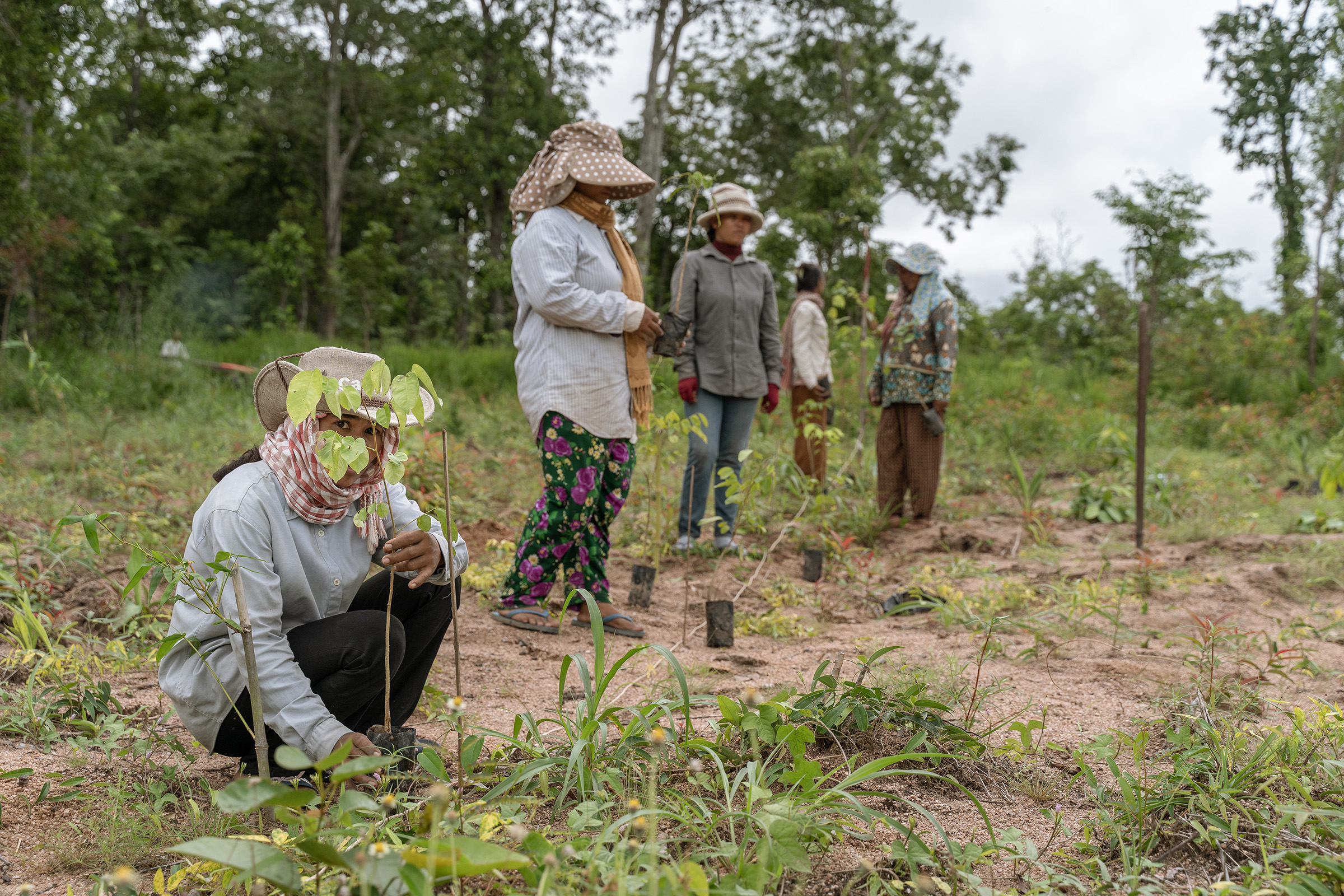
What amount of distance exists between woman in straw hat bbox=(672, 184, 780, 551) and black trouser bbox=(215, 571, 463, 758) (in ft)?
7.36

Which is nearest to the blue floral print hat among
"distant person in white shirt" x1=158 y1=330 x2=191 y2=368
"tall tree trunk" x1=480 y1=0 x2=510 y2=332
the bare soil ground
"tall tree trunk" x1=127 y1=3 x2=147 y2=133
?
the bare soil ground

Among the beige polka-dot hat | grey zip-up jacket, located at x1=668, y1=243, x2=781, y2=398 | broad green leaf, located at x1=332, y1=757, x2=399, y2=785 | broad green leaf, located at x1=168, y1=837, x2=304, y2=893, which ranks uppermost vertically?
the beige polka-dot hat

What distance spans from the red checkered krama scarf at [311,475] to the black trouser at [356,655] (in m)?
0.22

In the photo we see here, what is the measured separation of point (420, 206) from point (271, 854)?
20287 mm

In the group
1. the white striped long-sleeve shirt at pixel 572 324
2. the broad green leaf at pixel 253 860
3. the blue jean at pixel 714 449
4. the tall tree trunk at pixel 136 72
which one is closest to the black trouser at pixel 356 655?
the broad green leaf at pixel 253 860

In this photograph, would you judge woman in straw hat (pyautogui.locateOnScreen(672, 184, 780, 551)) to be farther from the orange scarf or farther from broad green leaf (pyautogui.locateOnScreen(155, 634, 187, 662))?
broad green leaf (pyautogui.locateOnScreen(155, 634, 187, 662))

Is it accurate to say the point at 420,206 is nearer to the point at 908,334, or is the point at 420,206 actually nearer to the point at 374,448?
the point at 908,334

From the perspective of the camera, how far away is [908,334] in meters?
5.07

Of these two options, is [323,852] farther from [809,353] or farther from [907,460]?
[809,353]

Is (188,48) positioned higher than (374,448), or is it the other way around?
(188,48)

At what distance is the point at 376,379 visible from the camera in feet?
4.62

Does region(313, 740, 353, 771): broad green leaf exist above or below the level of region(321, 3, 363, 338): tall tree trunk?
below

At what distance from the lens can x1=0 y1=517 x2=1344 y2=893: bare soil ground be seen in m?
1.75

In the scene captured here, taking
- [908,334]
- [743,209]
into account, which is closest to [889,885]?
[743,209]
